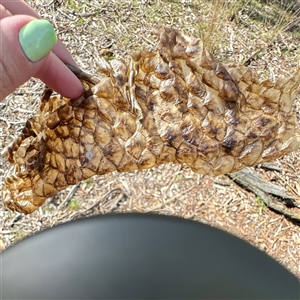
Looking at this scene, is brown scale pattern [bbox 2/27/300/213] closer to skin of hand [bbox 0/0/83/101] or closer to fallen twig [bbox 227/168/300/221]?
skin of hand [bbox 0/0/83/101]

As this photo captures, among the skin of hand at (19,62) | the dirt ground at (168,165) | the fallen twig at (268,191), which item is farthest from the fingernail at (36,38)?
the fallen twig at (268,191)

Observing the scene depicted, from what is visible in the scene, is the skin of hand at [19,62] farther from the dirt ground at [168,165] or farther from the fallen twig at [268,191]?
the fallen twig at [268,191]

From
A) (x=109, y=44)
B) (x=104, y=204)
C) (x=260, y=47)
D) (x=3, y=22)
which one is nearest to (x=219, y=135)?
(x=3, y=22)

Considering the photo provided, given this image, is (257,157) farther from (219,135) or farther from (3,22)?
(3,22)

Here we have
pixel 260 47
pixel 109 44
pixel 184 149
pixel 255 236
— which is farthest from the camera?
pixel 260 47

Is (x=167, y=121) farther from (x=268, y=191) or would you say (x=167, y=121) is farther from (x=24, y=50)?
(x=268, y=191)
